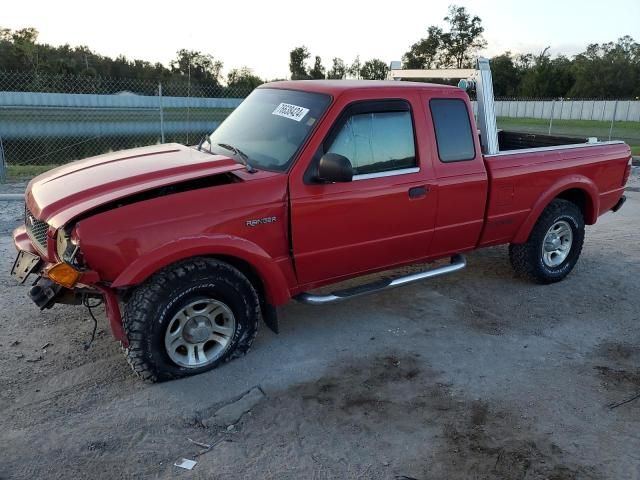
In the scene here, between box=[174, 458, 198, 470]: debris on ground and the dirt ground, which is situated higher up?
the dirt ground

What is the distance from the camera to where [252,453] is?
3076 mm

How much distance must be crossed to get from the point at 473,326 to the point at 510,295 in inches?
35.6

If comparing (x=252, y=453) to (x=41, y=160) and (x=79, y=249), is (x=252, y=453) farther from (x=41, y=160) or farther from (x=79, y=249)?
(x=41, y=160)

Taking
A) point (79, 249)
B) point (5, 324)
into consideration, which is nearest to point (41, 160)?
point (5, 324)

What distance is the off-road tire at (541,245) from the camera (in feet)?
17.9

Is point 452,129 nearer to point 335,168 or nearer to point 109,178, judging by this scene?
point 335,168

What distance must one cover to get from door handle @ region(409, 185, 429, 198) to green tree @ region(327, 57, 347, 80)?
43.1 m

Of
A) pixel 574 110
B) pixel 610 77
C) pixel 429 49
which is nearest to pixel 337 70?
pixel 429 49

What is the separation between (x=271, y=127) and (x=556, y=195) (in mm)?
2955

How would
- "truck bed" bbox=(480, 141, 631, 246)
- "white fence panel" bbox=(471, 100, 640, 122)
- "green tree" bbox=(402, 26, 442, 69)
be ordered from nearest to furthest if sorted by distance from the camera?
"truck bed" bbox=(480, 141, 631, 246)
"white fence panel" bbox=(471, 100, 640, 122)
"green tree" bbox=(402, 26, 442, 69)

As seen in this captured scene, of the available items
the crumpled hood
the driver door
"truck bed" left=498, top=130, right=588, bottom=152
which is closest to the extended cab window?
the driver door

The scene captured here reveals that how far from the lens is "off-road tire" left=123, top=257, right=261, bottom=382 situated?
3.47 m

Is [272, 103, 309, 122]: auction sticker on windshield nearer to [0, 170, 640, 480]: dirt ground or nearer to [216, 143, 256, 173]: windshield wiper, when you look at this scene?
[216, 143, 256, 173]: windshield wiper

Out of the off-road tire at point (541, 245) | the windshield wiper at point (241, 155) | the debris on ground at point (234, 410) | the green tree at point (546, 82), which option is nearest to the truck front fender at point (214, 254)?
the windshield wiper at point (241, 155)
